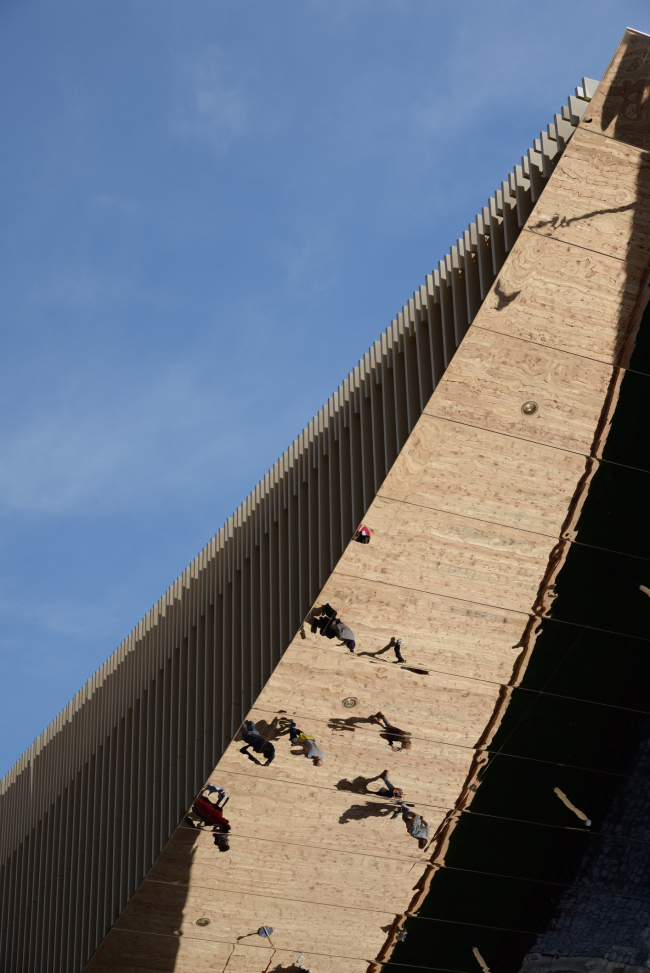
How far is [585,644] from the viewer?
8.59 metres

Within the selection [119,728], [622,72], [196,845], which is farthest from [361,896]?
[622,72]

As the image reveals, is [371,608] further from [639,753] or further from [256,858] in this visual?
[639,753]

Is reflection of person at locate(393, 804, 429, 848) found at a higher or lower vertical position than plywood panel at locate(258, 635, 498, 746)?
lower

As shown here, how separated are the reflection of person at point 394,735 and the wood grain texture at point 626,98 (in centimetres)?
483

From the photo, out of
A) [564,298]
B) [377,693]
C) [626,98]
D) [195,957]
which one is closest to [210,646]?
[377,693]

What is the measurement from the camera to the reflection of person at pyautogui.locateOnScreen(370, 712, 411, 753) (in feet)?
27.1

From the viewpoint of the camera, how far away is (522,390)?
7.20 m

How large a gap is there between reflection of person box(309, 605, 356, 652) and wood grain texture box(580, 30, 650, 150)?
3.91 m

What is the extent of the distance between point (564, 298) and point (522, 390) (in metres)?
0.71

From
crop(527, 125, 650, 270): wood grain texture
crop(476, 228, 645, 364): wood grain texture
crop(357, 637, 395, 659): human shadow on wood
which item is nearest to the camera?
crop(527, 125, 650, 270): wood grain texture

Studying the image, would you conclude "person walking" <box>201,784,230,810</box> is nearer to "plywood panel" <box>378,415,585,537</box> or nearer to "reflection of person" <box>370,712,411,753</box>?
"reflection of person" <box>370,712,411,753</box>

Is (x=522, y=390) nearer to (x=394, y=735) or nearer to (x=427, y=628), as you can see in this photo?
(x=427, y=628)

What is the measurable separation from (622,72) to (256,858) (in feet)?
22.7

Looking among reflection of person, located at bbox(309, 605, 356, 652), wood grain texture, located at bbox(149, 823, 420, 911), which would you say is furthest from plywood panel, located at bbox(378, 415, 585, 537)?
wood grain texture, located at bbox(149, 823, 420, 911)
